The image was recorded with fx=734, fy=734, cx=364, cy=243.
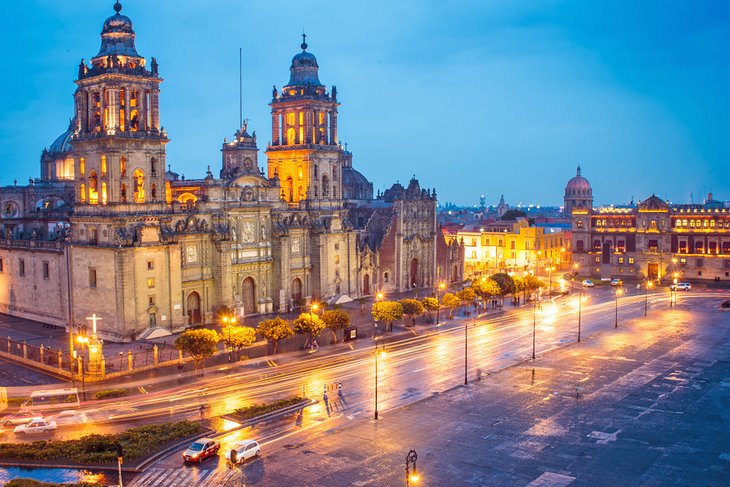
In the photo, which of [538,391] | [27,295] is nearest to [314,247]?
[27,295]

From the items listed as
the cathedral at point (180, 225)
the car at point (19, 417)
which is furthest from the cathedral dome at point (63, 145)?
the car at point (19, 417)

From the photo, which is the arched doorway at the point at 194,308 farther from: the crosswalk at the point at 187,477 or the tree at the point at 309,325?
the crosswalk at the point at 187,477

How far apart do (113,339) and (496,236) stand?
92.7m

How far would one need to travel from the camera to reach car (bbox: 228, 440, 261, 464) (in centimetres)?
4122

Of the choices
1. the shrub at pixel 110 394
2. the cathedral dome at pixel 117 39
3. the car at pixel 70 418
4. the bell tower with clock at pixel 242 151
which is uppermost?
the cathedral dome at pixel 117 39

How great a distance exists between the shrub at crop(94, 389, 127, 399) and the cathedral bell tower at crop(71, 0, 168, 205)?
2502 centimetres

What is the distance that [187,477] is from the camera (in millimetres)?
39594

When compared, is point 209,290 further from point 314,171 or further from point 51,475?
point 51,475

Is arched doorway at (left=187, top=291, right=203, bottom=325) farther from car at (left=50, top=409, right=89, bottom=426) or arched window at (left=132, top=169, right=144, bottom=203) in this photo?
car at (left=50, top=409, right=89, bottom=426)

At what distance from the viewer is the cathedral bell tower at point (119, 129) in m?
75.9

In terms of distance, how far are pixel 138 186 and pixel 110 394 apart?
1122 inches

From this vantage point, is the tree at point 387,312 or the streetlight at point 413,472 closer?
the streetlight at point 413,472

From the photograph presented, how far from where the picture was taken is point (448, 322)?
88.4m

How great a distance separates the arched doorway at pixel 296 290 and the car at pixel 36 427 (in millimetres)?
50128
